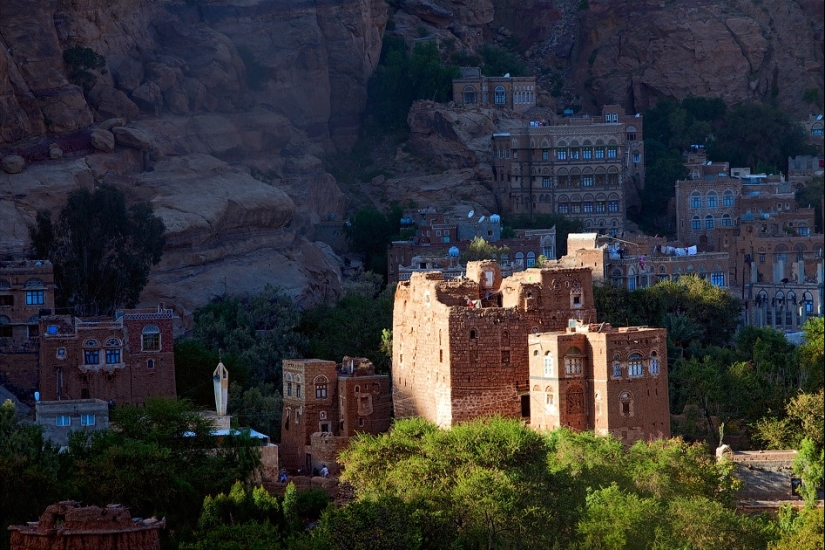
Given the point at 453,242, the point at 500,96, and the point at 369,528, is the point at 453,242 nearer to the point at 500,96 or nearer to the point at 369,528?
the point at 500,96

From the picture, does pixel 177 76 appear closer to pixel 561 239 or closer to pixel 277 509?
pixel 561 239

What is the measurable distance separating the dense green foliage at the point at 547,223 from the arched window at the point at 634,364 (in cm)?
3809

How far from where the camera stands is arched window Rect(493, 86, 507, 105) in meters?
117

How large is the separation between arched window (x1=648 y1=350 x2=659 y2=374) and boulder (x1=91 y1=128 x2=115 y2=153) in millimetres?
32462

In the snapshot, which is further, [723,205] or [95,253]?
[723,205]

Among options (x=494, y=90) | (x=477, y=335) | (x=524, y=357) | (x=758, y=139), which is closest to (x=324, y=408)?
(x=477, y=335)

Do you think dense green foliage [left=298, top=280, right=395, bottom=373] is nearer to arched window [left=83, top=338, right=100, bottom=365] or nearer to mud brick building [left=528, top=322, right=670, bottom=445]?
arched window [left=83, top=338, right=100, bottom=365]

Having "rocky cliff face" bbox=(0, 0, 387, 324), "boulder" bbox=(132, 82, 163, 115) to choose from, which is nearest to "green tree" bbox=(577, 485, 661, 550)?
"rocky cliff face" bbox=(0, 0, 387, 324)

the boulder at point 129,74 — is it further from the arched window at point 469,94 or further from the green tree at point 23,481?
the green tree at point 23,481

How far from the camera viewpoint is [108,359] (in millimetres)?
74188

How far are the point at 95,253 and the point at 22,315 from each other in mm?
5549

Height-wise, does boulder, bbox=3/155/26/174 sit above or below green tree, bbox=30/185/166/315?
above

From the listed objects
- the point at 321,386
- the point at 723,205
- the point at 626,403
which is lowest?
the point at 626,403

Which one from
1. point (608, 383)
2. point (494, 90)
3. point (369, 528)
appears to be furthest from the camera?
point (494, 90)
